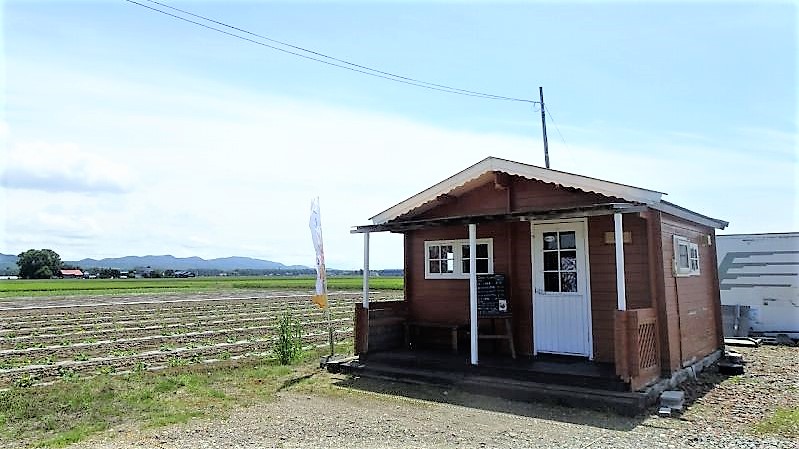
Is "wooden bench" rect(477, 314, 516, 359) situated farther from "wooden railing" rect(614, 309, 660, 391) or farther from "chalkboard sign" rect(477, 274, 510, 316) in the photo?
"wooden railing" rect(614, 309, 660, 391)

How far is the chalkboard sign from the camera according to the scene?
8.83 meters

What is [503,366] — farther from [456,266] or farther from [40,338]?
[40,338]

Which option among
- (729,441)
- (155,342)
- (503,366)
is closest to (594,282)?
(503,366)

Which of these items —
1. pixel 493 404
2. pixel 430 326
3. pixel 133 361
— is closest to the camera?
pixel 493 404

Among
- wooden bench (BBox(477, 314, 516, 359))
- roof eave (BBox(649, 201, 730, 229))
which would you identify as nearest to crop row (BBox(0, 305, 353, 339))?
wooden bench (BBox(477, 314, 516, 359))

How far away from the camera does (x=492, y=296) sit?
889 centimetres

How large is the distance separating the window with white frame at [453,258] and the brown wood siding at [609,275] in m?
1.72

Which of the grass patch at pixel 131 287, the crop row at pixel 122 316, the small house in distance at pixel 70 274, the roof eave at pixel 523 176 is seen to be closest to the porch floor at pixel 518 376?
the roof eave at pixel 523 176

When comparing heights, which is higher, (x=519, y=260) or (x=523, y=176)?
(x=523, y=176)

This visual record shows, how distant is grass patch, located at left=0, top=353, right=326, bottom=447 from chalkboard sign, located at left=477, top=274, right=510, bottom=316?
117 inches

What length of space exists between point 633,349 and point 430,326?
3.74 m

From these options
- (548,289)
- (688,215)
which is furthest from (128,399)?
(688,215)

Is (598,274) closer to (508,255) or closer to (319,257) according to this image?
(508,255)

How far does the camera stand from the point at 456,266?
10008 mm
